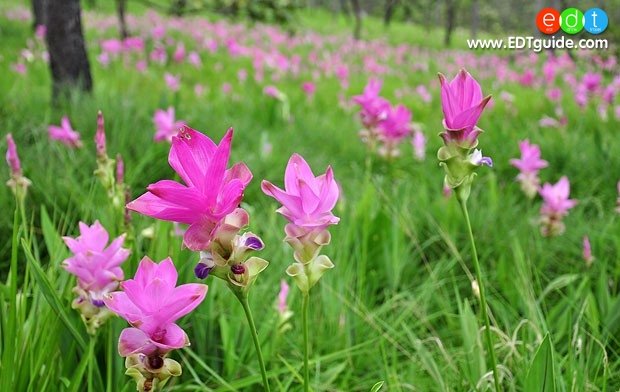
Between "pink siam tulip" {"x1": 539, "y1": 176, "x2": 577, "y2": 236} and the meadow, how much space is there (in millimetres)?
90

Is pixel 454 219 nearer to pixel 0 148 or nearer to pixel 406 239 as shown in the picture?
pixel 406 239

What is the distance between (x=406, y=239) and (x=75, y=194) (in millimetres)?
1453

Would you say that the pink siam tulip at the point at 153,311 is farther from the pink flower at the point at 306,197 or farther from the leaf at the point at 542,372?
the leaf at the point at 542,372

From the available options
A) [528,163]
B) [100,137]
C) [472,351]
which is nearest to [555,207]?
[528,163]

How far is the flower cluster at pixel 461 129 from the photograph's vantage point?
886mm

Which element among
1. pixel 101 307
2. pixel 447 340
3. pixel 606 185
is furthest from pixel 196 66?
pixel 101 307

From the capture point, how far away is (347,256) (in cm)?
220

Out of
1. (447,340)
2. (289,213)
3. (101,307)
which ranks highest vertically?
(289,213)

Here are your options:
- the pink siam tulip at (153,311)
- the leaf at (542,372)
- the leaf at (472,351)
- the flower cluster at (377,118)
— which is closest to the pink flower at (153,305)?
the pink siam tulip at (153,311)

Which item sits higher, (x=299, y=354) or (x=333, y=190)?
(x=333, y=190)

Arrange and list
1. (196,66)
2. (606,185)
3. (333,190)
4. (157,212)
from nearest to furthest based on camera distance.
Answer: (157,212)
(333,190)
(606,185)
(196,66)

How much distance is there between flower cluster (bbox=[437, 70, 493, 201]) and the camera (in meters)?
0.89

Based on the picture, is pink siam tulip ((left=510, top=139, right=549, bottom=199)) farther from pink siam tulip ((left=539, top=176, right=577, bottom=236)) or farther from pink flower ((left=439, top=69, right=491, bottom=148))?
pink flower ((left=439, top=69, right=491, bottom=148))

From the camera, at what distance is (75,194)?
2395mm
